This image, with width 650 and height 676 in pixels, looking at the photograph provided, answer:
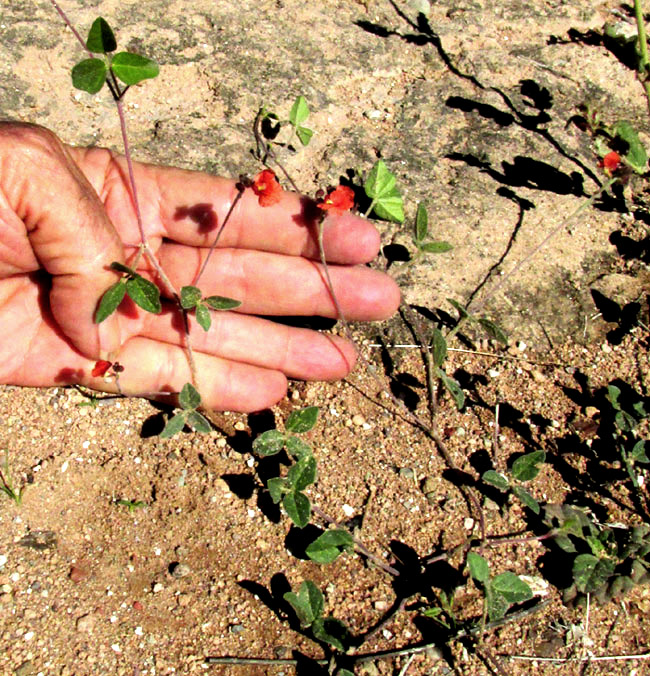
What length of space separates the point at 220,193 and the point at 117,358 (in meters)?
0.62

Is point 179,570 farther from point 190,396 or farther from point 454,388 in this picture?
point 454,388

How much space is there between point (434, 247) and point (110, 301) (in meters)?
1.10

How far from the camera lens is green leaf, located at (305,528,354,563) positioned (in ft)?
6.88

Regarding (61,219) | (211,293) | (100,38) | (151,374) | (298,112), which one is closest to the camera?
(100,38)

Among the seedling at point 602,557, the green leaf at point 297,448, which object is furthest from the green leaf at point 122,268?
the seedling at point 602,557

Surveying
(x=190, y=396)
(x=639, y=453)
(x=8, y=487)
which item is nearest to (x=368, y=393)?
(x=190, y=396)

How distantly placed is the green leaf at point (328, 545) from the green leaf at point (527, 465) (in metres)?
0.53

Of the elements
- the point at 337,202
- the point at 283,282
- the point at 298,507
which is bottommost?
the point at 298,507

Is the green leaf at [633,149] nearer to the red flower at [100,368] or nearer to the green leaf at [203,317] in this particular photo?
the green leaf at [203,317]

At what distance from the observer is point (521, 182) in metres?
3.10

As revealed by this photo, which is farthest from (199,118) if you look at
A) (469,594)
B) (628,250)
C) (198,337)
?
(469,594)

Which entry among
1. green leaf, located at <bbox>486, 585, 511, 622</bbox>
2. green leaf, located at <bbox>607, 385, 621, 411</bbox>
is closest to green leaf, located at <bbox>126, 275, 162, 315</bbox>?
green leaf, located at <bbox>486, 585, 511, 622</bbox>

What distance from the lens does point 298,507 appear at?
6.95 feet

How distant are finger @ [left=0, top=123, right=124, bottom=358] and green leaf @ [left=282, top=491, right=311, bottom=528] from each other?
78 cm
